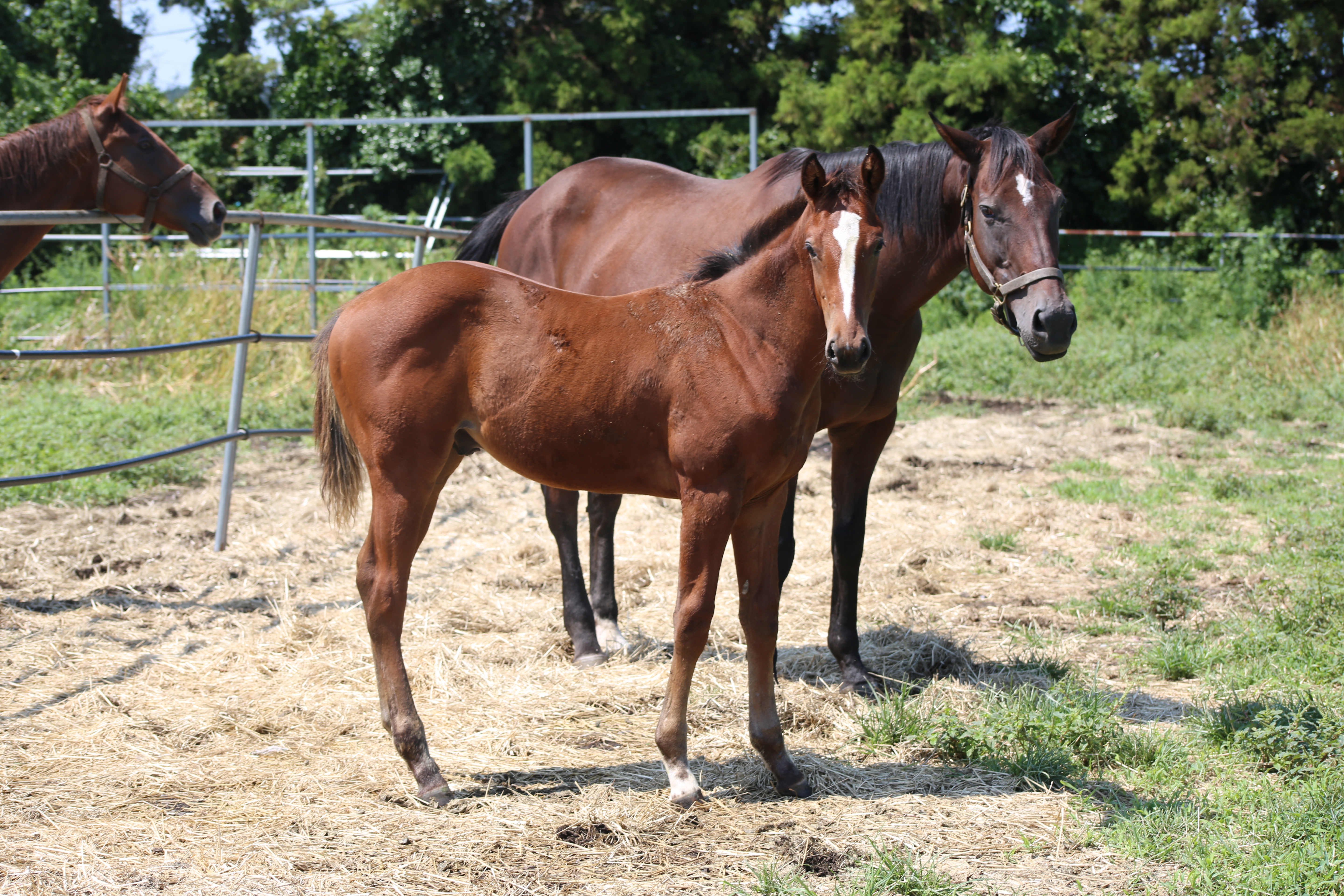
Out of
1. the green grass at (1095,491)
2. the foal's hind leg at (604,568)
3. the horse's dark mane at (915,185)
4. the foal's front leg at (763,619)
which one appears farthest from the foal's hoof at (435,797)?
the green grass at (1095,491)

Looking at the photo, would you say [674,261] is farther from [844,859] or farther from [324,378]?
[844,859]

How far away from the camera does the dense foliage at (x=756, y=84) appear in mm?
14930

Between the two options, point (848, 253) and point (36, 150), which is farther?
point (36, 150)

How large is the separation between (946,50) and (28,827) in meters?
16.6

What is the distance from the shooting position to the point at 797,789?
9.98ft

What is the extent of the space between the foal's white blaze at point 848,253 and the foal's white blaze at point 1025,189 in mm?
1044

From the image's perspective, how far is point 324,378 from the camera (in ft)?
10.7

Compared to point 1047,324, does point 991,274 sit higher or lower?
higher

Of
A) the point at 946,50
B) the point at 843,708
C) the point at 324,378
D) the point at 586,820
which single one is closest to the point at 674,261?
the point at 324,378

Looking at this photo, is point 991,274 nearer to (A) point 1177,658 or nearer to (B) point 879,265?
(B) point 879,265

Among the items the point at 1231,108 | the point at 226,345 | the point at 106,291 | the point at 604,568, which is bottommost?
the point at 604,568

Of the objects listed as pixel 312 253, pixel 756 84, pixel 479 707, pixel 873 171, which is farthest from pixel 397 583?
pixel 756 84

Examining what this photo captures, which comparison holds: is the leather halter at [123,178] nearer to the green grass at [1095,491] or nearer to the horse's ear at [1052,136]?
the horse's ear at [1052,136]

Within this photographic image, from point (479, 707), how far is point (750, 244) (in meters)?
1.96
